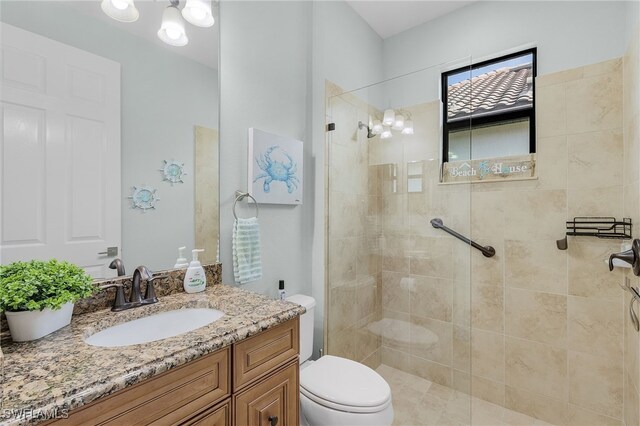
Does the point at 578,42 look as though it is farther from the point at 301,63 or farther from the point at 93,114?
the point at 93,114

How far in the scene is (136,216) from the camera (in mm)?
1197

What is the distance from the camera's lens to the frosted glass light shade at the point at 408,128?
201cm

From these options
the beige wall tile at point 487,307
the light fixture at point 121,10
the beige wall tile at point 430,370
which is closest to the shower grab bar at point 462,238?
the beige wall tile at point 487,307

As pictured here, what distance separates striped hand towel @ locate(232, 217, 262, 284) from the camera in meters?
1.52

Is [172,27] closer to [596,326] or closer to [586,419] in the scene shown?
[596,326]

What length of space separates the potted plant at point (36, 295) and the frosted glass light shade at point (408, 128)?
188 centimetres

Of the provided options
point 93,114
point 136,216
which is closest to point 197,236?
point 136,216

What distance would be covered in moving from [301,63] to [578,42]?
67.4 inches

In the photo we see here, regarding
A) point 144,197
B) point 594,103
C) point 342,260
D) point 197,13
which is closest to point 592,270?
point 594,103

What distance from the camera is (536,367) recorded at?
1.92m

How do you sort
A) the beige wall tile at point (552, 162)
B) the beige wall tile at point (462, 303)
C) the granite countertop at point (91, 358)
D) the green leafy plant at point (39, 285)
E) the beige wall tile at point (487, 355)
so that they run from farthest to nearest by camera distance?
the beige wall tile at point (487, 355), the beige wall tile at point (462, 303), the beige wall tile at point (552, 162), the green leafy plant at point (39, 285), the granite countertop at point (91, 358)

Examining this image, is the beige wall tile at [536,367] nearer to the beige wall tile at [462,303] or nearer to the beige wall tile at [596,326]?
the beige wall tile at [596,326]

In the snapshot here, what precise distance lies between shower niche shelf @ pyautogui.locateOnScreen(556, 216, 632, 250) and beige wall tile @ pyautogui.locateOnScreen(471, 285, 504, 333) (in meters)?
0.50

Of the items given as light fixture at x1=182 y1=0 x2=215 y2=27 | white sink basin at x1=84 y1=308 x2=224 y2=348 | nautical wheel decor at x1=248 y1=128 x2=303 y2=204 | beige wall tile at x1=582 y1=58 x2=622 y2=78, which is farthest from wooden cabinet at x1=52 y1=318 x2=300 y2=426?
beige wall tile at x1=582 y1=58 x2=622 y2=78
